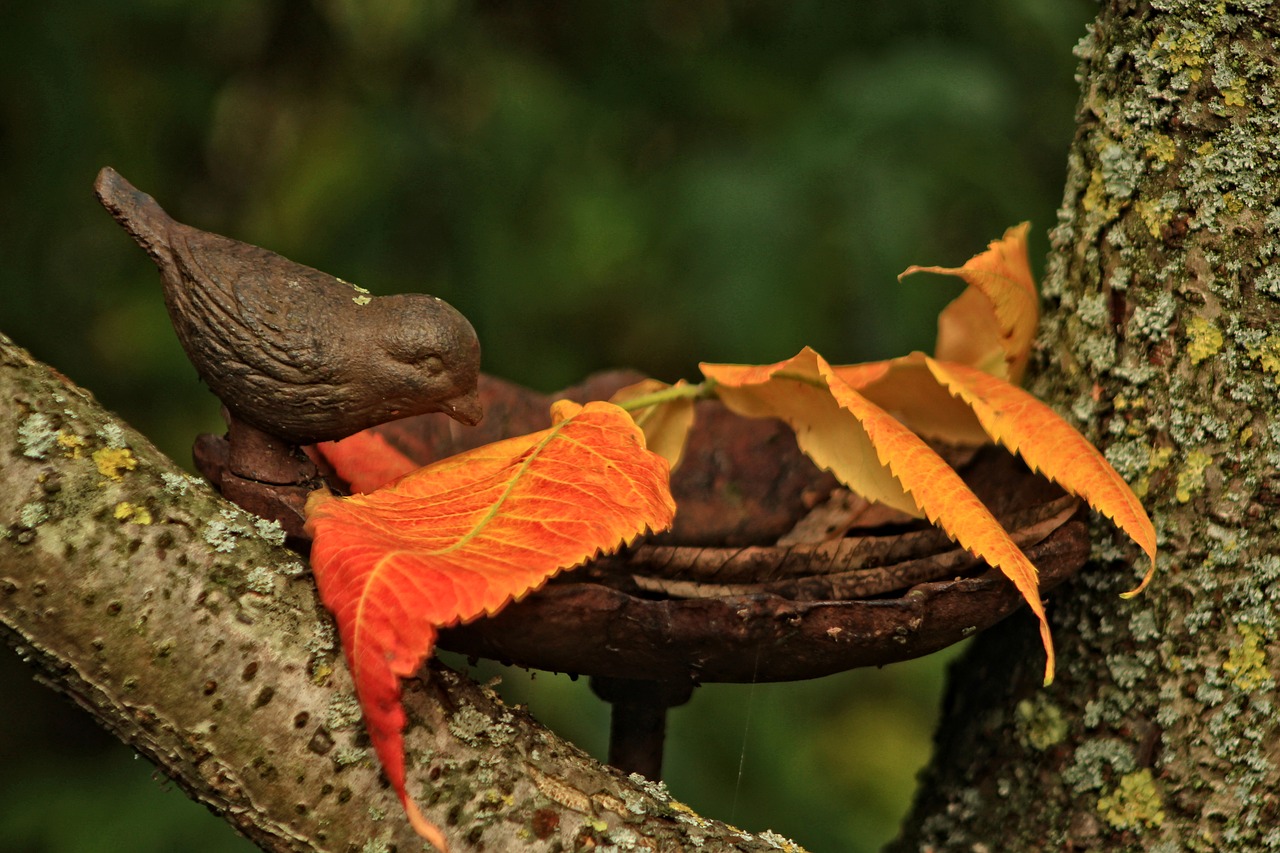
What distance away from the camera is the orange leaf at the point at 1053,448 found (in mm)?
643

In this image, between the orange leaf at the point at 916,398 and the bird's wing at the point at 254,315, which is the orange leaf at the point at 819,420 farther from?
the bird's wing at the point at 254,315

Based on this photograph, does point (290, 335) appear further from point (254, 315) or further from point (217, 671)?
point (217, 671)

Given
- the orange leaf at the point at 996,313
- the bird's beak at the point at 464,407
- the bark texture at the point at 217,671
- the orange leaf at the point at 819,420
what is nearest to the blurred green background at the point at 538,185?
the orange leaf at the point at 996,313

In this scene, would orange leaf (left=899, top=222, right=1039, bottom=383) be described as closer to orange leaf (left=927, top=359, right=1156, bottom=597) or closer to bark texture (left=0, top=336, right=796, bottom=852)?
orange leaf (left=927, top=359, right=1156, bottom=597)

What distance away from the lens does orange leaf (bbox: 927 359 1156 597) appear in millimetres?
643

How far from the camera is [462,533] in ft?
1.88

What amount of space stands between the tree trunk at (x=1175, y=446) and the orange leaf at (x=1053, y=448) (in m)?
0.08

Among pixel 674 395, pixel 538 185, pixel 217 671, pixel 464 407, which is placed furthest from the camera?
pixel 538 185

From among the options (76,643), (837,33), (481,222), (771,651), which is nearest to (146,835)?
(481,222)

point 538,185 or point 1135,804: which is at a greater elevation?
point 538,185

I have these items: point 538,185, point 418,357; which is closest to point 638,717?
point 418,357

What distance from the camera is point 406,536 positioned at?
0.56 metres

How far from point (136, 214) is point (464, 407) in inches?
8.2

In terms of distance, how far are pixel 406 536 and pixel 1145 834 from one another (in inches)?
20.8
